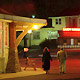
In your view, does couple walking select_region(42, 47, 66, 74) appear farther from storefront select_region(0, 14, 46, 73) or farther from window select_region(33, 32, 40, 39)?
window select_region(33, 32, 40, 39)

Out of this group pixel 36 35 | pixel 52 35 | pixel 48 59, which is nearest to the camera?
pixel 48 59

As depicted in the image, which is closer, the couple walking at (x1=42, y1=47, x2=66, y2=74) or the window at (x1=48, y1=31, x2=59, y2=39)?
the couple walking at (x1=42, y1=47, x2=66, y2=74)

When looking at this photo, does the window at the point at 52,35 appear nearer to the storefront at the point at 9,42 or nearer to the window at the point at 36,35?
the window at the point at 36,35

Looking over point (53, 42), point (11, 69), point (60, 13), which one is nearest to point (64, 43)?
point (53, 42)

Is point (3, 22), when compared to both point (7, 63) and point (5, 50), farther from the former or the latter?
point (7, 63)

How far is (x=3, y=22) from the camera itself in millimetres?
13062

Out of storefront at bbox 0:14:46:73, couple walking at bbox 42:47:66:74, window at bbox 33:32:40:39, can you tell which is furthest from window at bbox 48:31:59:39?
couple walking at bbox 42:47:66:74

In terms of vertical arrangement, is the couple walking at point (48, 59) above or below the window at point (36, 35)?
below

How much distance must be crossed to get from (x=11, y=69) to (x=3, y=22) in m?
2.98

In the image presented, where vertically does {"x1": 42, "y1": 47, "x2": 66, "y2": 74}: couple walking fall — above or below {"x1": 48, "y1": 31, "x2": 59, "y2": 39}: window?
below

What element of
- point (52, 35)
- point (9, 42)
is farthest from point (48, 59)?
point (52, 35)

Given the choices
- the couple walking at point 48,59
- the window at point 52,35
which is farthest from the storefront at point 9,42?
the window at point 52,35

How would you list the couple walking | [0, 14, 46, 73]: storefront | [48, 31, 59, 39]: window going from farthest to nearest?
1. [48, 31, 59, 39]: window
2. the couple walking
3. [0, 14, 46, 73]: storefront

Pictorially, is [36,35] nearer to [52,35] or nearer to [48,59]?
[52,35]
